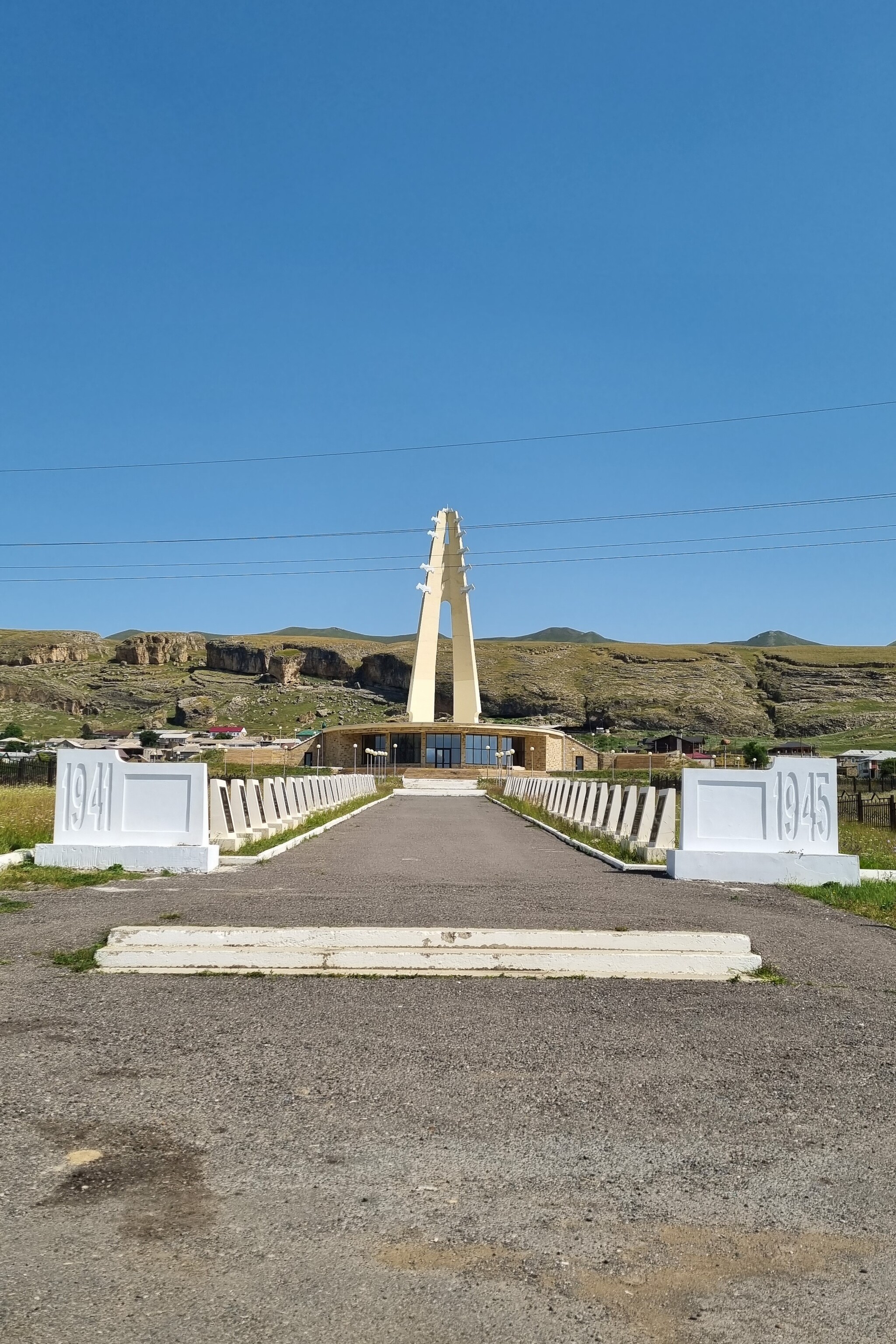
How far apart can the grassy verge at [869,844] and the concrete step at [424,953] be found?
7.10m

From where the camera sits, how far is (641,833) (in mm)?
16281

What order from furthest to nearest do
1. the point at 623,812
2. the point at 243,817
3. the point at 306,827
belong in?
the point at 306,827, the point at 623,812, the point at 243,817

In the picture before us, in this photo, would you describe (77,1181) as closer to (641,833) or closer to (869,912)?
(869,912)

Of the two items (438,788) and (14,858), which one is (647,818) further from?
(438,788)

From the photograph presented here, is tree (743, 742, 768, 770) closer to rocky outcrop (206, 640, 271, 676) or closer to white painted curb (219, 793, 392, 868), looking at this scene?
white painted curb (219, 793, 392, 868)

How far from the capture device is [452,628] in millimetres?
82438

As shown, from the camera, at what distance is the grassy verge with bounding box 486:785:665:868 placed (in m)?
15.1

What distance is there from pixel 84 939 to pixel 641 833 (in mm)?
10486

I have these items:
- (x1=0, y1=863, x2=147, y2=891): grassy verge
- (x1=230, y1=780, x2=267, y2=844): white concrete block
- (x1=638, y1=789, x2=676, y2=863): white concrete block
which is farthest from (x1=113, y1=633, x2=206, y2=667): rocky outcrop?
(x1=0, y1=863, x2=147, y2=891): grassy verge

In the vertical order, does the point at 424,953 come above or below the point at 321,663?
below

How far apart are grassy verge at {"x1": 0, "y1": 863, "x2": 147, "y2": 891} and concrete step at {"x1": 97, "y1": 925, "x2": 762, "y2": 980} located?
420 centimetres

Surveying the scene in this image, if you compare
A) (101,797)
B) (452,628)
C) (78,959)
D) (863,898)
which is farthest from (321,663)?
(78,959)

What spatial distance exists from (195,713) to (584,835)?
125172 mm

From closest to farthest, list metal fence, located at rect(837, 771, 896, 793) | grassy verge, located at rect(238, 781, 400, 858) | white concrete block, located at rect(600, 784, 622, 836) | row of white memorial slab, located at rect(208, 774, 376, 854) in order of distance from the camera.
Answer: grassy verge, located at rect(238, 781, 400, 858)
row of white memorial slab, located at rect(208, 774, 376, 854)
white concrete block, located at rect(600, 784, 622, 836)
metal fence, located at rect(837, 771, 896, 793)
